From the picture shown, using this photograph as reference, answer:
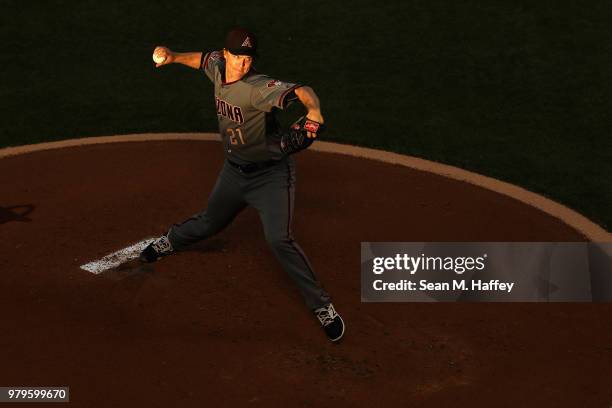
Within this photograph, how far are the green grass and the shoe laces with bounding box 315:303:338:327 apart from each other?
348 cm

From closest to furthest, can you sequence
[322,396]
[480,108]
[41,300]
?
1. [322,396]
2. [41,300]
3. [480,108]

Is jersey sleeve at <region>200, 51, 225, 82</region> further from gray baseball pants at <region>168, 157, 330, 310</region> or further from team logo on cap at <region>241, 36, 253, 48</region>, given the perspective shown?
gray baseball pants at <region>168, 157, 330, 310</region>

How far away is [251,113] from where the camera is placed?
8.70 m

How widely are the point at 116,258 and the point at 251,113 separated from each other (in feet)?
6.96

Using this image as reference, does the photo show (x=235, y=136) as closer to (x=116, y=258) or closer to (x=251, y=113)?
(x=251, y=113)

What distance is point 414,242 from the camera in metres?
10.3

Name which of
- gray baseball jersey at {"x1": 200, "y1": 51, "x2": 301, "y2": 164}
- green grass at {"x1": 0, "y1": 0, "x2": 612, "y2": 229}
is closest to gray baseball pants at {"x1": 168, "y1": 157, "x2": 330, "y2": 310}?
gray baseball jersey at {"x1": 200, "y1": 51, "x2": 301, "y2": 164}

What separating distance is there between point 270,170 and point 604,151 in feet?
17.8

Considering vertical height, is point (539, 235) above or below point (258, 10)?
below

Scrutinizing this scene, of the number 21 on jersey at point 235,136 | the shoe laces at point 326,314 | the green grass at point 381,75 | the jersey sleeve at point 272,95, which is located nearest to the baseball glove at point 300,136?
the jersey sleeve at point 272,95

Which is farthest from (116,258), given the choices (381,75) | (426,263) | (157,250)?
(381,75)

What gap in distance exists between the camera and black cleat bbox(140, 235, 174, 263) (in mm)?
9758

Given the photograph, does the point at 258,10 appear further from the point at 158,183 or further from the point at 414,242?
the point at 414,242

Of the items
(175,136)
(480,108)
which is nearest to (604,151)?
(480,108)
